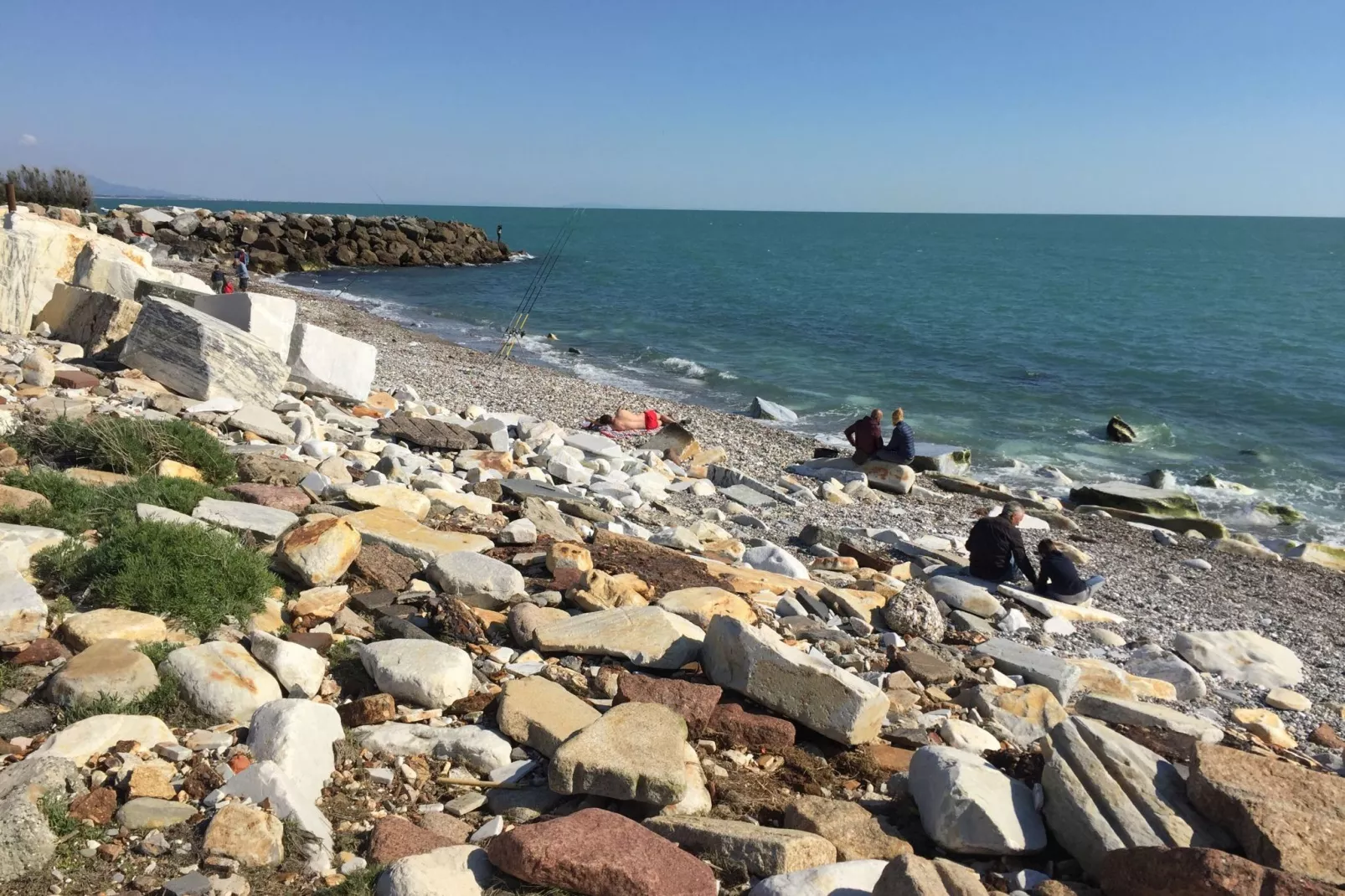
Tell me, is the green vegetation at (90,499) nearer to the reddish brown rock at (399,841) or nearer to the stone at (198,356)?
the reddish brown rock at (399,841)

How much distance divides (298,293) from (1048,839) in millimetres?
33223

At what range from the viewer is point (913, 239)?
108m

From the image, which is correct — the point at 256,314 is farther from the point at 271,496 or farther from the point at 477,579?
the point at 477,579

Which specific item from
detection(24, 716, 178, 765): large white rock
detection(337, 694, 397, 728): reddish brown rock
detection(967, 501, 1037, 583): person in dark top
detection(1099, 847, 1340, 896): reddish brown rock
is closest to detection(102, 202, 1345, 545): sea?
Result: detection(967, 501, 1037, 583): person in dark top

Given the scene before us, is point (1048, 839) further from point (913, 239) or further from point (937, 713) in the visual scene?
point (913, 239)

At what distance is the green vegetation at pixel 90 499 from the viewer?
5.38 metres

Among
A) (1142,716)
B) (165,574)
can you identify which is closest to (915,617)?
(1142,716)

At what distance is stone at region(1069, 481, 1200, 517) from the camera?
1327 centimetres

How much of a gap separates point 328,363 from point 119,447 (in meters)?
4.51

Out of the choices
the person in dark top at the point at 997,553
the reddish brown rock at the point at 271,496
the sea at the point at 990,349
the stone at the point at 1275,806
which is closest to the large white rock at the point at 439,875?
the stone at the point at 1275,806

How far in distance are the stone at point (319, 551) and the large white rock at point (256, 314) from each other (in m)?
5.26

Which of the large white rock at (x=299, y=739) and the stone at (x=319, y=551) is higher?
the stone at (x=319, y=551)

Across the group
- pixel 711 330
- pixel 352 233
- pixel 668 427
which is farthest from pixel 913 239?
pixel 668 427

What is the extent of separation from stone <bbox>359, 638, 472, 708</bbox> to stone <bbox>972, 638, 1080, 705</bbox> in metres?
3.58
